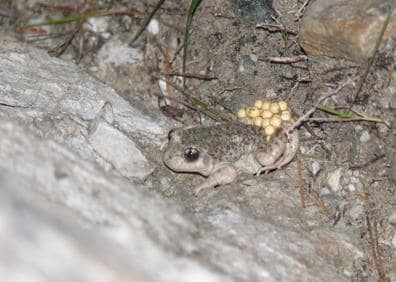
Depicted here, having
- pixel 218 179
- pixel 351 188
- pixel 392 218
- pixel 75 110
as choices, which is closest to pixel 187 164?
pixel 218 179

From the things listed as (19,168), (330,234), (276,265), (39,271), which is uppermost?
(330,234)

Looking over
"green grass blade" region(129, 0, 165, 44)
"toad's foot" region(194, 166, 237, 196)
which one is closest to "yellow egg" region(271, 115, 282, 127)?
"toad's foot" region(194, 166, 237, 196)

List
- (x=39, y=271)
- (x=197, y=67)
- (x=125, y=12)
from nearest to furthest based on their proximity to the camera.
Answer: (x=39, y=271) → (x=197, y=67) → (x=125, y=12)

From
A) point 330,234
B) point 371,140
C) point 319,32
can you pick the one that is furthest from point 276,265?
point 319,32

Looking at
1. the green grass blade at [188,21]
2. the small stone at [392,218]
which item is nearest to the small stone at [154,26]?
the green grass blade at [188,21]

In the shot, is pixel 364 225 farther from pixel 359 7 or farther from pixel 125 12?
pixel 125 12

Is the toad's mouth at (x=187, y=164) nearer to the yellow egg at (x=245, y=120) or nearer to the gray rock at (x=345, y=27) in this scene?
the yellow egg at (x=245, y=120)

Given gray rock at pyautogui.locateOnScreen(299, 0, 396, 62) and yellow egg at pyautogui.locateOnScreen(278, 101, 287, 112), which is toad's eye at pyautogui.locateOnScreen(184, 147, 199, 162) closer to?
yellow egg at pyautogui.locateOnScreen(278, 101, 287, 112)
